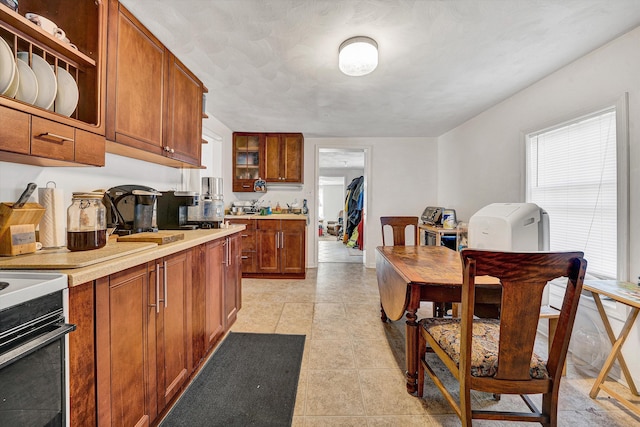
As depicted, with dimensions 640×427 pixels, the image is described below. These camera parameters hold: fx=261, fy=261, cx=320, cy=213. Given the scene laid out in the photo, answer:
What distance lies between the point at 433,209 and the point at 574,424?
9.76 feet

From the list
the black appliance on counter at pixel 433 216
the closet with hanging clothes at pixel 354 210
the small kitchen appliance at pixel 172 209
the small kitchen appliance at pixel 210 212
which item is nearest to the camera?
the small kitchen appliance at pixel 172 209

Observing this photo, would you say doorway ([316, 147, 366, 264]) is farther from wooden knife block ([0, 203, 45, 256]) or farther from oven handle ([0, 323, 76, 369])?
oven handle ([0, 323, 76, 369])

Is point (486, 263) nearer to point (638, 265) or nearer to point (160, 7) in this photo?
point (638, 265)

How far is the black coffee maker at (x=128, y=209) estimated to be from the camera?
1634 mm

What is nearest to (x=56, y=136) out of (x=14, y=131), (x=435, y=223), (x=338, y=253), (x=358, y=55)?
(x=14, y=131)

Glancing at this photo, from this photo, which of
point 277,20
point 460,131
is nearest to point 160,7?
point 277,20

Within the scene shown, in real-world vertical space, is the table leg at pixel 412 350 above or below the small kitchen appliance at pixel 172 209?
below

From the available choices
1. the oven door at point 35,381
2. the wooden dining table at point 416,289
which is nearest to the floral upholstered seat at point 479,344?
the wooden dining table at point 416,289

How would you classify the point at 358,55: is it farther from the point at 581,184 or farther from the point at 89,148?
the point at 581,184

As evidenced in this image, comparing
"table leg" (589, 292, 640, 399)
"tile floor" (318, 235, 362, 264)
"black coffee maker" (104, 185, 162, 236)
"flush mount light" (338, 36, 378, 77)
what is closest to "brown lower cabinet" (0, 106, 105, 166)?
"black coffee maker" (104, 185, 162, 236)

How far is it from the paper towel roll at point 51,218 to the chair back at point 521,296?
1.84m

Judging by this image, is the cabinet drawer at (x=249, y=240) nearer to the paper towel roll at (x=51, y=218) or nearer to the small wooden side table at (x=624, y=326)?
the paper towel roll at (x=51, y=218)

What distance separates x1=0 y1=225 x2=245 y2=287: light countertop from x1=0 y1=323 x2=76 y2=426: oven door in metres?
0.17

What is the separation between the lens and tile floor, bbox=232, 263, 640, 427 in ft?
4.71
